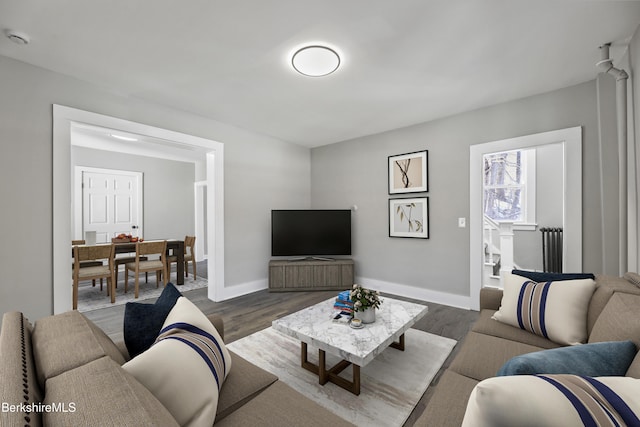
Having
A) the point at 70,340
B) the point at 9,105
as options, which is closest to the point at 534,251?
the point at 70,340

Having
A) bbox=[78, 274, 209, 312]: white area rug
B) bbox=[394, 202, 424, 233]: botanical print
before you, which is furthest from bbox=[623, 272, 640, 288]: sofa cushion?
bbox=[78, 274, 209, 312]: white area rug

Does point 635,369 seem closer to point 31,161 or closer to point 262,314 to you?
point 262,314

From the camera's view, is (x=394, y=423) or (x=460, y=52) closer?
(x=394, y=423)

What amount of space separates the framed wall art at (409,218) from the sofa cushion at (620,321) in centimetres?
241

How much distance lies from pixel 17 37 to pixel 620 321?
4109 mm

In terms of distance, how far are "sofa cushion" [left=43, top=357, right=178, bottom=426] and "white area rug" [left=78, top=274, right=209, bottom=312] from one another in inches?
144

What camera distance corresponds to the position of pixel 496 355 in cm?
148

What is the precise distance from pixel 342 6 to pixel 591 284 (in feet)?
7.65

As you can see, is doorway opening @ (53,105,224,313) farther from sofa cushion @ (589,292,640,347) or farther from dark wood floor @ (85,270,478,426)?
sofa cushion @ (589,292,640,347)

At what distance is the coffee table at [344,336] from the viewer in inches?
66.3

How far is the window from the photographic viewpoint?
204 inches

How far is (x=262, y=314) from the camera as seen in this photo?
3238mm

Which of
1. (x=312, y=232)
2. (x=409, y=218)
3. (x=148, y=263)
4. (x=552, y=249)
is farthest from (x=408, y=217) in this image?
(x=148, y=263)

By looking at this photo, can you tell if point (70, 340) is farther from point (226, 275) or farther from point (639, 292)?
point (226, 275)
